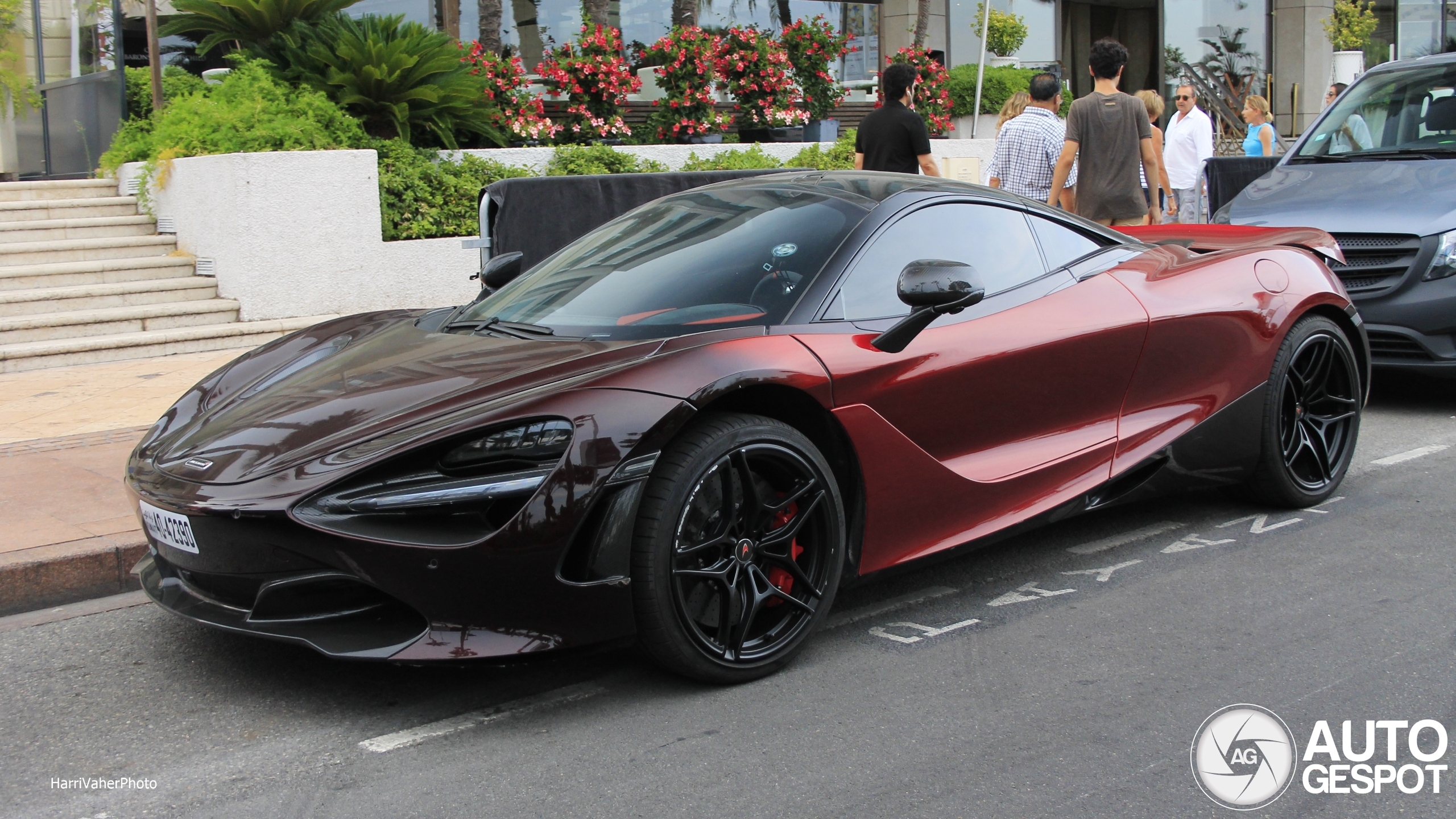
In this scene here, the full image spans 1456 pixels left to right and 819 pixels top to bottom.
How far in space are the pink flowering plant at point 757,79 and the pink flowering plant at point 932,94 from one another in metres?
2.43

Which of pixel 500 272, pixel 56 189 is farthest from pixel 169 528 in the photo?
pixel 56 189

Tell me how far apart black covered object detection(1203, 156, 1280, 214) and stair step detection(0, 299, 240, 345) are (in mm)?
7169

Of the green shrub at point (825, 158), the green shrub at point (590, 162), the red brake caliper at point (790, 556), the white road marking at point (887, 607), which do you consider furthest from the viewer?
the green shrub at point (825, 158)

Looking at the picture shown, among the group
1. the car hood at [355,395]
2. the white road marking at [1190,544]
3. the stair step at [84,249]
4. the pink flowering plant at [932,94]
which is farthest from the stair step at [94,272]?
the pink flowering plant at [932,94]

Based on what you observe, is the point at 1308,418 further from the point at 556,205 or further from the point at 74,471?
the point at 74,471

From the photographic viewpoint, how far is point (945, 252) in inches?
170

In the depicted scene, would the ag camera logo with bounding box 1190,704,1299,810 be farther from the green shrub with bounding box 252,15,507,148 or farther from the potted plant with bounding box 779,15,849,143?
the potted plant with bounding box 779,15,849,143

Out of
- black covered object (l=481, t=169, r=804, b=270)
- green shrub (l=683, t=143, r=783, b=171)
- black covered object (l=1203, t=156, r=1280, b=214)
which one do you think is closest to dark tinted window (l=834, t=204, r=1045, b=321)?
black covered object (l=481, t=169, r=804, b=270)

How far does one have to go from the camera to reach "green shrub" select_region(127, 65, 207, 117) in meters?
12.4

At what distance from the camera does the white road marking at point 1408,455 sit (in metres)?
6.14

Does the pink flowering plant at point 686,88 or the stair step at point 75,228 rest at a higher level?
the pink flowering plant at point 686,88

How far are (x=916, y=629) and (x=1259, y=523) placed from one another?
74.5 inches

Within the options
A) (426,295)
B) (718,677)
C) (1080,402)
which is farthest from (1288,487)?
(426,295)

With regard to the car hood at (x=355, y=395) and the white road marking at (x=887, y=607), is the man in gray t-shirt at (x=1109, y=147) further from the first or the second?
the car hood at (x=355, y=395)
